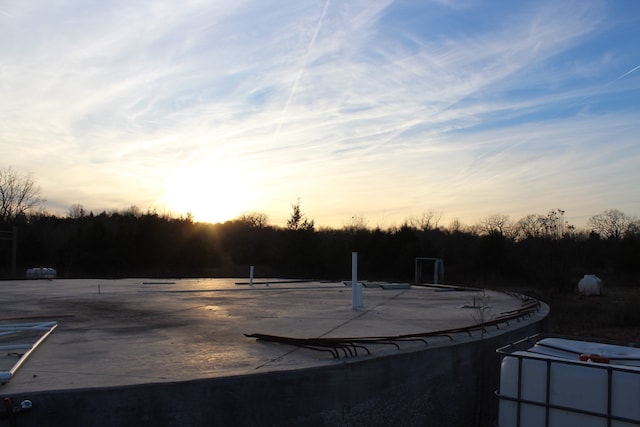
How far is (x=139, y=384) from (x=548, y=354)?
14.2ft

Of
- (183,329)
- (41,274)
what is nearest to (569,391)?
(183,329)

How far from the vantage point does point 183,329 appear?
8.05 m

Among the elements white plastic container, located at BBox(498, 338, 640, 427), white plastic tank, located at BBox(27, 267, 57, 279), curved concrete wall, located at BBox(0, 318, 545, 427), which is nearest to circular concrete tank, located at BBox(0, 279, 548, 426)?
curved concrete wall, located at BBox(0, 318, 545, 427)

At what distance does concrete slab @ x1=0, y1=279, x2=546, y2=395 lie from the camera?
502cm

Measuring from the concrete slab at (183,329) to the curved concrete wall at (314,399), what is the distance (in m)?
0.18

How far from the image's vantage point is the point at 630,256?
44875 mm

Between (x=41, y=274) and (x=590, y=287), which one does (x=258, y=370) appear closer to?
(x=41, y=274)

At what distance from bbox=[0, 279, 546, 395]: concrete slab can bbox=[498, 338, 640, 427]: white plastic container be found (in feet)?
4.47

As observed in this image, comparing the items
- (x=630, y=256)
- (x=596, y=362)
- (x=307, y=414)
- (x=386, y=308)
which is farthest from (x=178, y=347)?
(x=630, y=256)

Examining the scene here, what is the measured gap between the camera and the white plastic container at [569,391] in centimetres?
462

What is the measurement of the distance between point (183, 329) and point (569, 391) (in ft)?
18.3

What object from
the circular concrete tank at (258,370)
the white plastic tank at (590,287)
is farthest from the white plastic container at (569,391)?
the white plastic tank at (590,287)

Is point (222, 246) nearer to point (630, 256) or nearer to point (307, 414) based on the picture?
point (630, 256)

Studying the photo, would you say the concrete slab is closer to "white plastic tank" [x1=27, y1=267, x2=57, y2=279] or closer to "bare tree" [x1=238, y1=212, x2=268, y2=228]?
"white plastic tank" [x1=27, y1=267, x2=57, y2=279]
